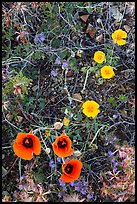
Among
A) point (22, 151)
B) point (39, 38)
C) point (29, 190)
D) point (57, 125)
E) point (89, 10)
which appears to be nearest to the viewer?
point (22, 151)

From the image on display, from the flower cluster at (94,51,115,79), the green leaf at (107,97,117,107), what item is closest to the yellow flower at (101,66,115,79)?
the flower cluster at (94,51,115,79)

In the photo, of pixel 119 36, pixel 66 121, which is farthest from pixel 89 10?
pixel 66 121

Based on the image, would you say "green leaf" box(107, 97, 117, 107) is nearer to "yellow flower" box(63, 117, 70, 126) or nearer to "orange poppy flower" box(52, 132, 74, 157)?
"yellow flower" box(63, 117, 70, 126)

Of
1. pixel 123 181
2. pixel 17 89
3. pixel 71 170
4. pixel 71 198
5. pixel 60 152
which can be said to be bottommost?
pixel 71 198

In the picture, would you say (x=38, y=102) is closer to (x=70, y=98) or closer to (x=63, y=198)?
(x=70, y=98)

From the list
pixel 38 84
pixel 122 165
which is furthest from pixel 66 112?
pixel 122 165

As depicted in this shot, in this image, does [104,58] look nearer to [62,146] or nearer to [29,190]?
[62,146]

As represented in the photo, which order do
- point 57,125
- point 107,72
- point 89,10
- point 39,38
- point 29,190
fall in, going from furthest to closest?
point 89,10
point 39,38
point 107,72
point 57,125
point 29,190
